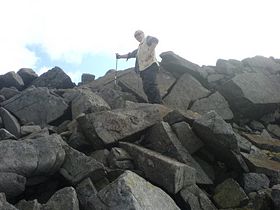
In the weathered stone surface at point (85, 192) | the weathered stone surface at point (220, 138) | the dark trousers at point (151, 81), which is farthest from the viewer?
the dark trousers at point (151, 81)

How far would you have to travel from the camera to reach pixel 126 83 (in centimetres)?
2161

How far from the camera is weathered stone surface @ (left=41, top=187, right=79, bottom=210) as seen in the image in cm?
925

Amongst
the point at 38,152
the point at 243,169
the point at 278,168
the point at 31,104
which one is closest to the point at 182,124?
the point at 243,169

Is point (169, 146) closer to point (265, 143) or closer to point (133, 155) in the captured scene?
point (133, 155)

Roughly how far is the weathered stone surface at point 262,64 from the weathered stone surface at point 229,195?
563 inches

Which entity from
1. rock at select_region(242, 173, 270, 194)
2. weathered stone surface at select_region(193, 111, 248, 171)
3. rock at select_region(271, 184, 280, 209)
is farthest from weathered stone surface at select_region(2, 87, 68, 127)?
rock at select_region(271, 184, 280, 209)

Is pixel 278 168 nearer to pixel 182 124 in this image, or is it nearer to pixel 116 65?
pixel 182 124

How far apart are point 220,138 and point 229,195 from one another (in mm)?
1869

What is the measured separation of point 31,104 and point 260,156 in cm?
947

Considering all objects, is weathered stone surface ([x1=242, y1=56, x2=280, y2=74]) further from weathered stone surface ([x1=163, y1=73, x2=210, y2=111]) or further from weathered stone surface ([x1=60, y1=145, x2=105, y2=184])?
weathered stone surface ([x1=60, y1=145, x2=105, y2=184])

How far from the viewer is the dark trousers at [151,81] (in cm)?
1833

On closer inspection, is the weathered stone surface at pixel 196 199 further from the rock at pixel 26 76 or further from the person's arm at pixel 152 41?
the rock at pixel 26 76

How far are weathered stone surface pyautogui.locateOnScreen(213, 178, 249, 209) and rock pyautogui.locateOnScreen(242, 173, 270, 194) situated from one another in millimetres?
721

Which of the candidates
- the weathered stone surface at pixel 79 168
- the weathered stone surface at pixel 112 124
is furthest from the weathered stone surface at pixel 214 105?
the weathered stone surface at pixel 79 168
